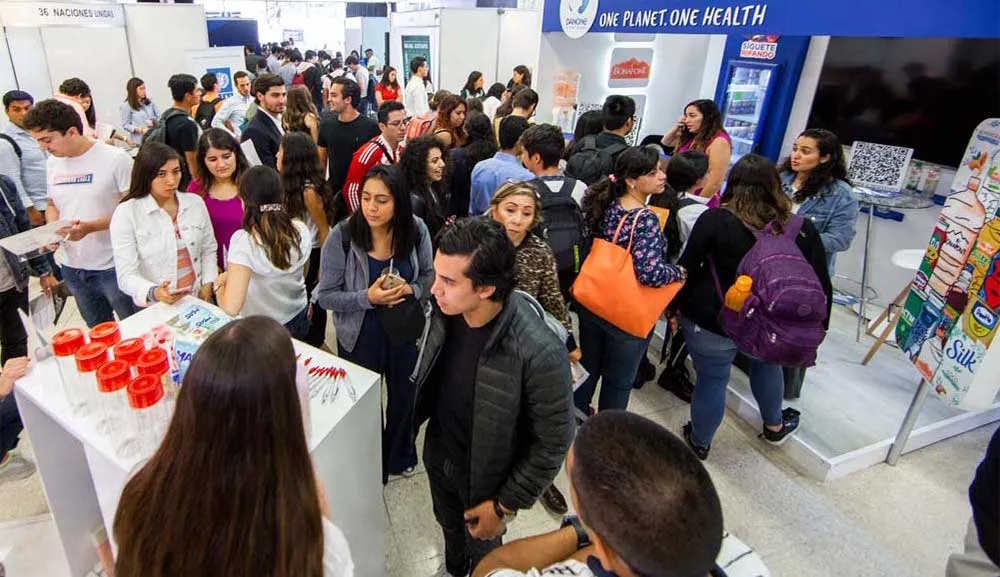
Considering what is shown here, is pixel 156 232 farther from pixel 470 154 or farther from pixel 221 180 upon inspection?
pixel 470 154

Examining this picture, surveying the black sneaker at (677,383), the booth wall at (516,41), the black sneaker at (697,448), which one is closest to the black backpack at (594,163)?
the black sneaker at (677,383)

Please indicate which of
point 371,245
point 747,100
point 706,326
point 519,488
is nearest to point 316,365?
point 371,245

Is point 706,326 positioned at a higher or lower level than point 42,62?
lower

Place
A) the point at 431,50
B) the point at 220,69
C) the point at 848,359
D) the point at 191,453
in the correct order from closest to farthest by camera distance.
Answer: the point at 191,453
the point at 848,359
the point at 220,69
the point at 431,50

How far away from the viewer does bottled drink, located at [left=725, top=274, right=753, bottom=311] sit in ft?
7.50

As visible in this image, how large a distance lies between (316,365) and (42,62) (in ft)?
23.2

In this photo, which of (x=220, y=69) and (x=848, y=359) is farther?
(x=220, y=69)

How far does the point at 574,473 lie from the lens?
1.00 m

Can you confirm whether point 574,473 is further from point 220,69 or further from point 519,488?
point 220,69

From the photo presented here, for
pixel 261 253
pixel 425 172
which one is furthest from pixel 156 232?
pixel 425 172

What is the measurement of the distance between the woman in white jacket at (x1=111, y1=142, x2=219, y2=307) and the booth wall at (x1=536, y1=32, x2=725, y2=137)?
12.1 feet

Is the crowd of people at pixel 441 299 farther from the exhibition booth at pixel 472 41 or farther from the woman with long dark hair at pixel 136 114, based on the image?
the exhibition booth at pixel 472 41

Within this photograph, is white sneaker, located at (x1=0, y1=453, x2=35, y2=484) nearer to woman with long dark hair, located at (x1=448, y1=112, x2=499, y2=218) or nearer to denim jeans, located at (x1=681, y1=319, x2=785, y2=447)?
woman with long dark hair, located at (x1=448, y1=112, x2=499, y2=218)

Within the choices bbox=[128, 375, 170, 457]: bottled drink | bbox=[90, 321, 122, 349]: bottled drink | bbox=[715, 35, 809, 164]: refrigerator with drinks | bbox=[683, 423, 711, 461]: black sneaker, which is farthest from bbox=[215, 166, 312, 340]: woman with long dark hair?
bbox=[715, 35, 809, 164]: refrigerator with drinks
